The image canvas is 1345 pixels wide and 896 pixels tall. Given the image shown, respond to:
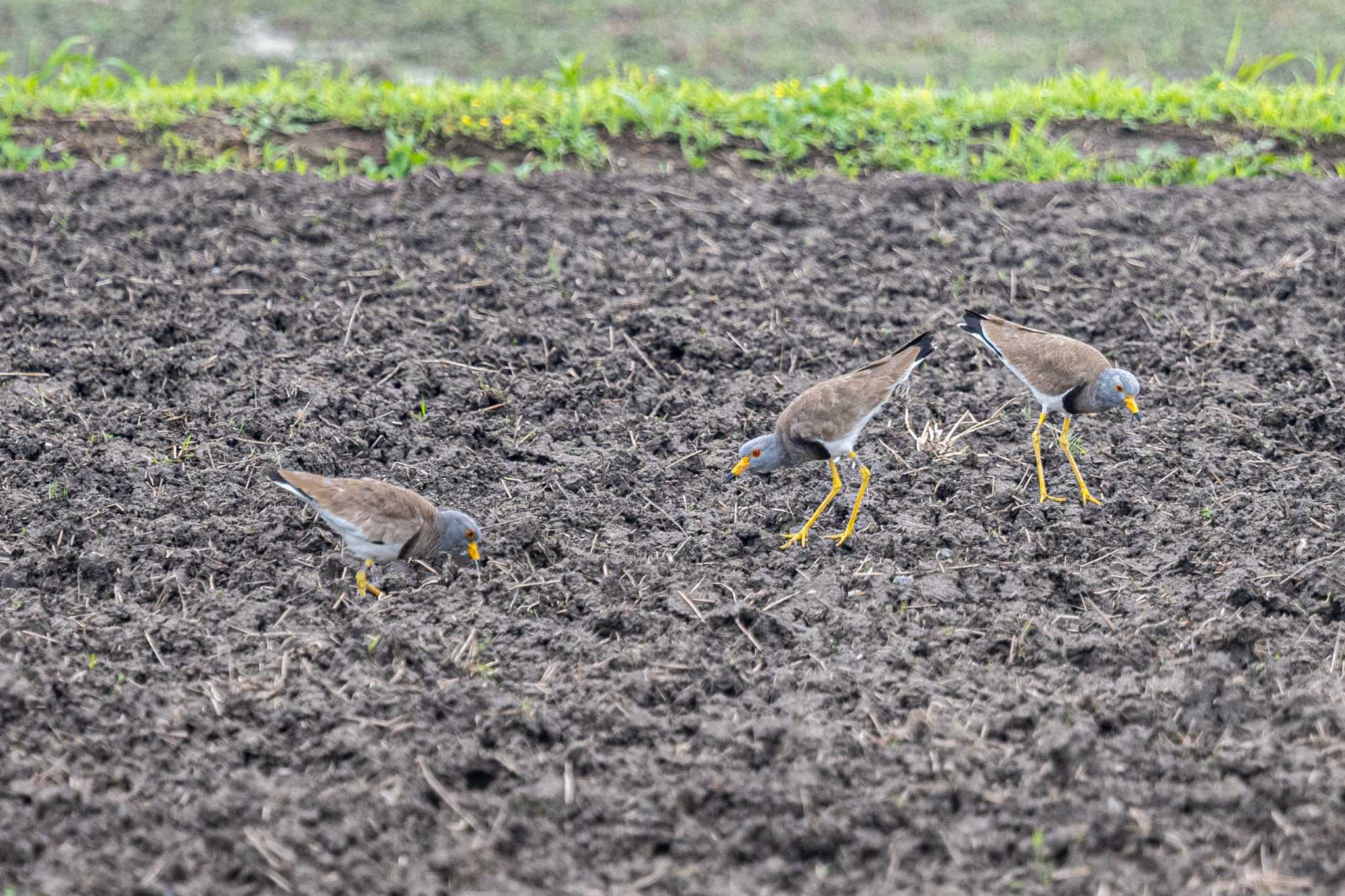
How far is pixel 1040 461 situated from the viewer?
5328 millimetres

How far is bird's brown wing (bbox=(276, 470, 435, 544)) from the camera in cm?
444

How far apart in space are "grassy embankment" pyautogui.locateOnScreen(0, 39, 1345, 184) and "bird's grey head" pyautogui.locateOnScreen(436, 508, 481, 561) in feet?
12.7

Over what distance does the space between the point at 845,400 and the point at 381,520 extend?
1837mm

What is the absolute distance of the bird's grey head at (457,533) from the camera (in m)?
4.59

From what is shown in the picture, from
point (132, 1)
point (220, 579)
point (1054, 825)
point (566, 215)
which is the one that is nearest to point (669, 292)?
point (566, 215)

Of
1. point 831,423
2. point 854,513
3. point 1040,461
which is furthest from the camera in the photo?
point 1040,461

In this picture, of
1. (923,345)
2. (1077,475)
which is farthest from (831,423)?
(1077,475)

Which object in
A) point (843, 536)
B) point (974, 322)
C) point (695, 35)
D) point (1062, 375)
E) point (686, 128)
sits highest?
point (695, 35)

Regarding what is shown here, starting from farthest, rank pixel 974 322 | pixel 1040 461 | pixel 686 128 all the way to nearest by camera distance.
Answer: pixel 686 128 → pixel 974 322 → pixel 1040 461

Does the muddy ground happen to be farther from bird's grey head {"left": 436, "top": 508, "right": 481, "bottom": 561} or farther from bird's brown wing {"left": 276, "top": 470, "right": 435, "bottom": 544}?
bird's brown wing {"left": 276, "top": 470, "right": 435, "bottom": 544}

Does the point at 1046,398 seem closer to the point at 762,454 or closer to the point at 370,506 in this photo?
the point at 762,454

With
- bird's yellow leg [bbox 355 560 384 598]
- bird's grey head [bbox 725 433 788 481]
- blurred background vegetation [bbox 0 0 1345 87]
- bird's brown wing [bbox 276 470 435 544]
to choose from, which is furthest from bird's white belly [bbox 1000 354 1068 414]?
blurred background vegetation [bbox 0 0 1345 87]

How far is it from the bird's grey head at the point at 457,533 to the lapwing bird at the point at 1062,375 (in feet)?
7.80

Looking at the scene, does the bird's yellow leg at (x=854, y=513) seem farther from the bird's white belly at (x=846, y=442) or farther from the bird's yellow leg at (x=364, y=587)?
the bird's yellow leg at (x=364, y=587)
